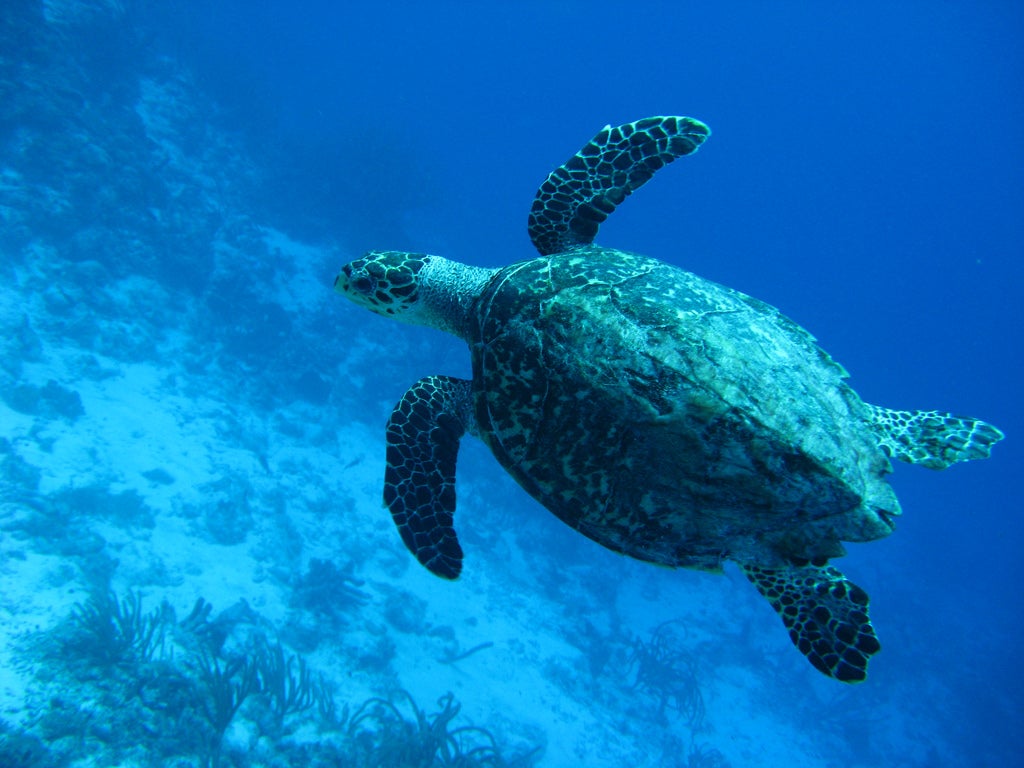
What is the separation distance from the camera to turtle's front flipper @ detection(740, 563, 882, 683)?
10.5 feet

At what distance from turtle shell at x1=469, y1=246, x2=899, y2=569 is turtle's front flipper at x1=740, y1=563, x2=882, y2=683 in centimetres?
40

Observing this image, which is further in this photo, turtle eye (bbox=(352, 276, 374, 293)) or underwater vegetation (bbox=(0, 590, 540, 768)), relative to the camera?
underwater vegetation (bbox=(0, 590, 540, 768))

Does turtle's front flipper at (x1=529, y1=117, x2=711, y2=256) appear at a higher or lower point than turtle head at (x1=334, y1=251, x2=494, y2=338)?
higher

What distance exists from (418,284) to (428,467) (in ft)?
6.28

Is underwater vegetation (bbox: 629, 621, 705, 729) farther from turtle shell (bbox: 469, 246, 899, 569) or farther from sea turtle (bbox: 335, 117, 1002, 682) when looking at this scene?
turtle shell (bbox: 469, 246, 899, 569)

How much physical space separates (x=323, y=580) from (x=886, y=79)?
444ft

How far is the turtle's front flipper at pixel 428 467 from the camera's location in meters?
3.98

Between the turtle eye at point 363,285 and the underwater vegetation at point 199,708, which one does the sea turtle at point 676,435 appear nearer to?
the turtle eye at point 363,285

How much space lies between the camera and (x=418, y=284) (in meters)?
5.12

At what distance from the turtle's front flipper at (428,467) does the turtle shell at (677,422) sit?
2.14 feet

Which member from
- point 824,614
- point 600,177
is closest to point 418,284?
point 600,177

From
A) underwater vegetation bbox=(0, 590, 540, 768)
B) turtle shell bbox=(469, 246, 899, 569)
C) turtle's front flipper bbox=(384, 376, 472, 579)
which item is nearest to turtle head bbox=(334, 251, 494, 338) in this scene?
turtle's front flipper bbox=(384, 376, 472, 579)

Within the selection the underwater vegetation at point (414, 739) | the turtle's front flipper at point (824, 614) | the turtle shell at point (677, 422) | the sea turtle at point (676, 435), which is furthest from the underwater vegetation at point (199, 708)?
the turtle's front flipper at point (824, 614)

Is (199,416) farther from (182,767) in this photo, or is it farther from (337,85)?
(337,85)
